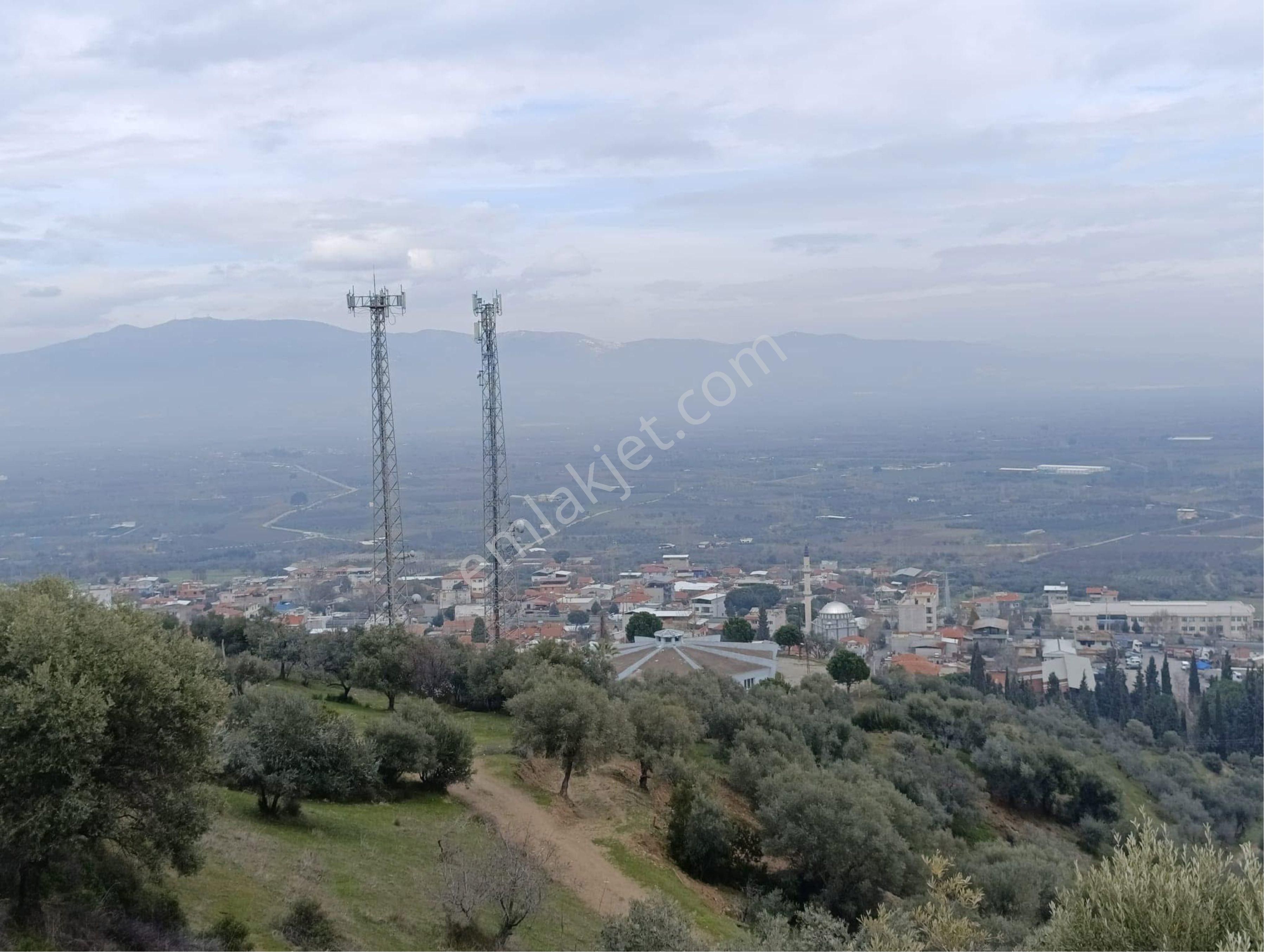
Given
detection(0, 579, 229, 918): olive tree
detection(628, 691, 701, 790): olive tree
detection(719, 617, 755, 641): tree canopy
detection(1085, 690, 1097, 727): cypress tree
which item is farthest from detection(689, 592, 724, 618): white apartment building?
detection(0, 579, 229, 918): olive tree

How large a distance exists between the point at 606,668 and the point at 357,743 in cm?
852

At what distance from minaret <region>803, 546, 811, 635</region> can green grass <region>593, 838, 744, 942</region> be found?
1124 inches

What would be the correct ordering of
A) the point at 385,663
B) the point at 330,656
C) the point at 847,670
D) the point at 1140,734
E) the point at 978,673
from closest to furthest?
the point at 385,663 < the point at 330,656 < the point at 847,670 < the point at 1140,734 < the point at 978,673

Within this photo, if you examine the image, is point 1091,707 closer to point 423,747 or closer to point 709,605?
point 709,605

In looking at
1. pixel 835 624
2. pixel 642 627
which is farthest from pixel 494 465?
pixel 835 624

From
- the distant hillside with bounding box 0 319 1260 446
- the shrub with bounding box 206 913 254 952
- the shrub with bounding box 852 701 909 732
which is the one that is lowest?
the shrub with bounding box 852 701 909 732

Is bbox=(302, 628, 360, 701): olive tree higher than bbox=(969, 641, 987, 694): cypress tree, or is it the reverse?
bbox=(302, 628, 360, 701): olive tree

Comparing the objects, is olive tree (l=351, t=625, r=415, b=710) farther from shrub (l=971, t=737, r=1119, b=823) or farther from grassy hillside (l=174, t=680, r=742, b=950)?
shrub (l=971, t=737, r=1119, b=823)

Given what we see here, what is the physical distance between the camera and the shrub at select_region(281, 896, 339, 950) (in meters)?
9.56

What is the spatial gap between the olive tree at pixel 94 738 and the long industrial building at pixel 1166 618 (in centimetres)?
5158

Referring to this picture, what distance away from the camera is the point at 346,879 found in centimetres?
1155

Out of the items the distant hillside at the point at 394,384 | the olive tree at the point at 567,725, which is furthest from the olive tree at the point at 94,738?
the distant hillside at the point at 394,384

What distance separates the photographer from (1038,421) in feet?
482

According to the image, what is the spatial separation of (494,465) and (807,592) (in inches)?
1342
